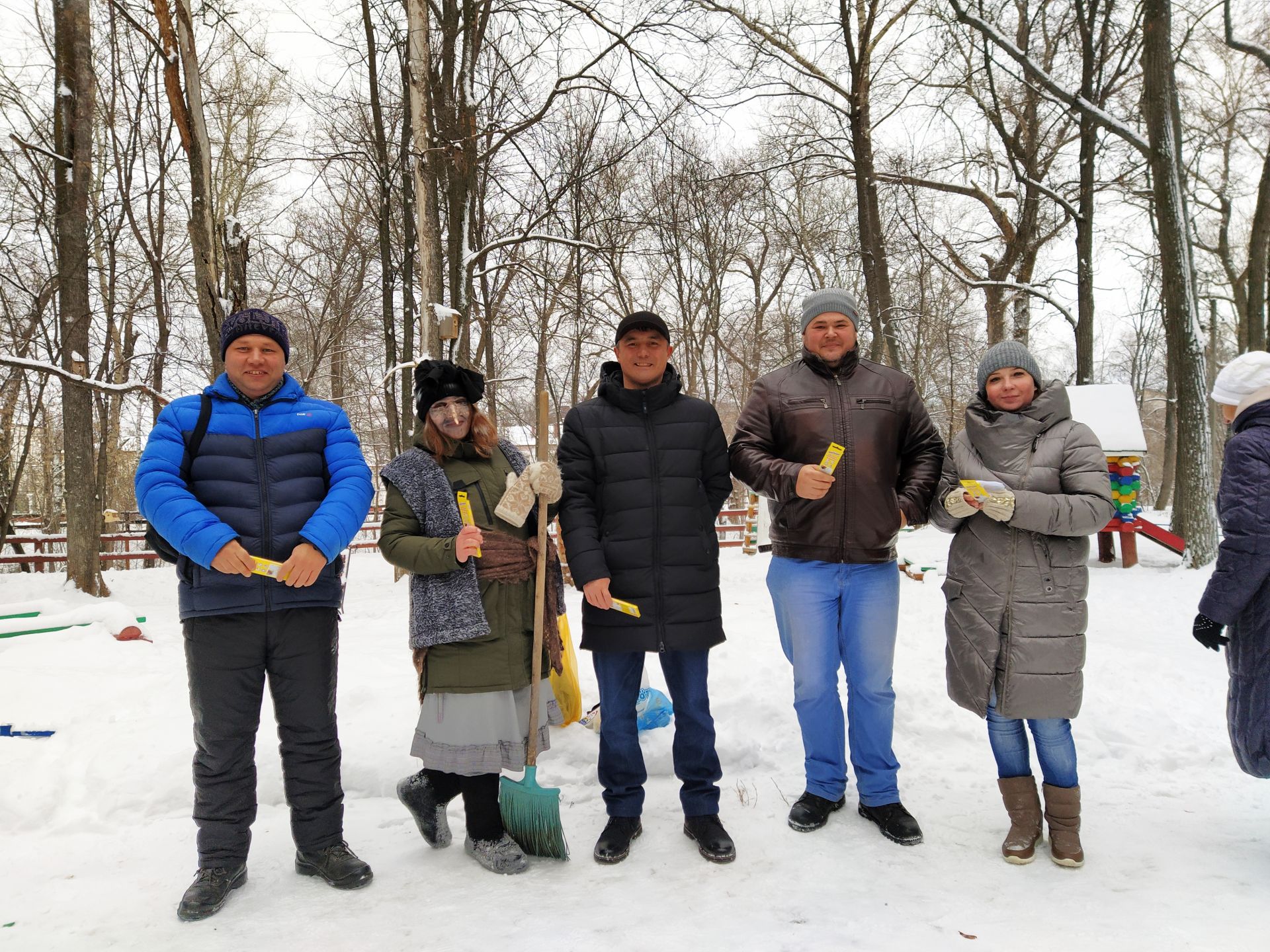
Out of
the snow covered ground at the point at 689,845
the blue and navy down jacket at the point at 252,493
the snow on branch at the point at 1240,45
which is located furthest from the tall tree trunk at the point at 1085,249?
the blue and navy down jacket at the point at 252,493

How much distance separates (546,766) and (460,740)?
1.23 meters

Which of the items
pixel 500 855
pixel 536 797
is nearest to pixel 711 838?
pixel 536 797

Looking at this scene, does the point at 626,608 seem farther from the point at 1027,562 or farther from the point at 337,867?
the point at 1027,562

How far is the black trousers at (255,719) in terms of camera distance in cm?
282

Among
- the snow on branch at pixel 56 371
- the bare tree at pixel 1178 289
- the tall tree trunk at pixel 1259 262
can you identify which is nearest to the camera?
the snow on branch at pixel 56 371

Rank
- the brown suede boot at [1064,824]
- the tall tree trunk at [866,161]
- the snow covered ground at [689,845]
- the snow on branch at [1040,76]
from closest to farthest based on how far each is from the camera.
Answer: the snow covered ground at [689,845] < the brown suede boot at [1064,824] < the snow on branch at [1040,76] < the tall tree trunk at [866,161]

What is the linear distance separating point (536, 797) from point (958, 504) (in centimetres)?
205

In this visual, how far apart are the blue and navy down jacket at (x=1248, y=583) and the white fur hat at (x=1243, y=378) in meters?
0.06

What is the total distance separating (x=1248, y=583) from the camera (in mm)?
2730

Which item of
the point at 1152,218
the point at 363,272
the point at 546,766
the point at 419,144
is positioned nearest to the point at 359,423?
the point at 363,272

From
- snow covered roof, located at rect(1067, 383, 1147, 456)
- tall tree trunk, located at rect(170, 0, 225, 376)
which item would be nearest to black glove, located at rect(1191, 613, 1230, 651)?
tall tree trunk, located at rect(170, 0, 225, 376)

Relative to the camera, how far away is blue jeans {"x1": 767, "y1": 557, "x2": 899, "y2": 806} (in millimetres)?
3344

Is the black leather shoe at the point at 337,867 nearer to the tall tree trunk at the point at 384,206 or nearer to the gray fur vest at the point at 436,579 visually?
the gray fur vest at the point at 436,579

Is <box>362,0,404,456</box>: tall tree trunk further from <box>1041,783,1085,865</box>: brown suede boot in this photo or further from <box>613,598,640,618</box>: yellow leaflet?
<box>1041,783,1085,865</box>: brown suede boot
